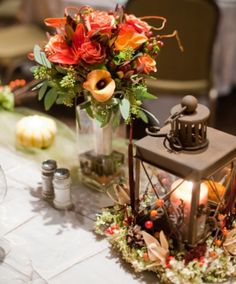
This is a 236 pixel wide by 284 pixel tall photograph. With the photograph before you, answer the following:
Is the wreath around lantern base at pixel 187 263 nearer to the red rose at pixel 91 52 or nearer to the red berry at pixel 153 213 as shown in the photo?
the red berry at pixel 153 213

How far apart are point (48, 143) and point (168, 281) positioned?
2.21 ft

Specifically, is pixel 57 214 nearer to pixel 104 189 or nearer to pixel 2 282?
pixel 104 189

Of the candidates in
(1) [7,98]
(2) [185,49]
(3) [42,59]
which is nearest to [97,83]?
(3) [42,59]

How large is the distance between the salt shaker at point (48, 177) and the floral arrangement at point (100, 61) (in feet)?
0.63

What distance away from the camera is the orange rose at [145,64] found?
1180mm

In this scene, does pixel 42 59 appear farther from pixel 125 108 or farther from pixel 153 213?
pixel 153 213

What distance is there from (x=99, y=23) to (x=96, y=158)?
406 millimetres

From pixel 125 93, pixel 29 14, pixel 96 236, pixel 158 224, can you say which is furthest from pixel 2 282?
pixel 29 14

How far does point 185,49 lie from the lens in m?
2.56

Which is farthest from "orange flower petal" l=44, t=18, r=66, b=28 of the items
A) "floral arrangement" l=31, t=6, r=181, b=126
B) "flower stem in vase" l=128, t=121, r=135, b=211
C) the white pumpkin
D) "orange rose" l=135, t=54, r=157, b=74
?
the white pumpkin

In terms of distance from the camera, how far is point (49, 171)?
131 centimetres

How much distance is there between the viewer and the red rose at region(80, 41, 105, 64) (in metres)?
1.12

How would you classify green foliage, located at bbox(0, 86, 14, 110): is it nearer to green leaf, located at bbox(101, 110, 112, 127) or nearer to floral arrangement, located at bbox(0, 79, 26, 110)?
floral arrangement, located at bbox(0, 79, 26, 110)

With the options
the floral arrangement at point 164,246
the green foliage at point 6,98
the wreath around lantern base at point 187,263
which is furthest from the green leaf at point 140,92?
the green foliage at point 6,98
